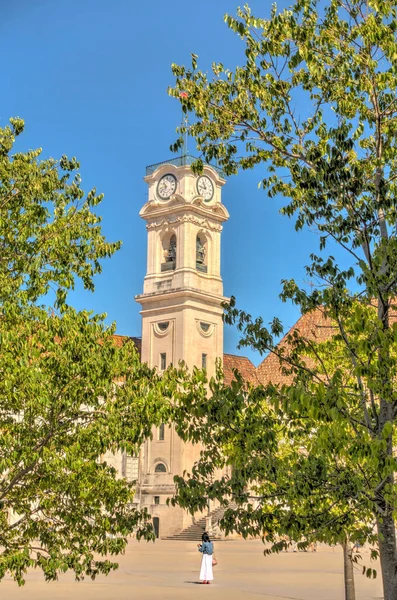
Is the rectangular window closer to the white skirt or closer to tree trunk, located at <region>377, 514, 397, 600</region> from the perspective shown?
the white skirt

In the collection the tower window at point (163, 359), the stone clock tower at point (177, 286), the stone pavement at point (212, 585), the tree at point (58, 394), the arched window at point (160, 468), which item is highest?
the stone clock tower at point (177, 286)

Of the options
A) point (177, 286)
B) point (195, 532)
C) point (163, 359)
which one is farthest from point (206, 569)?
point (177, 286)

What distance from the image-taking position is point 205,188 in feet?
229

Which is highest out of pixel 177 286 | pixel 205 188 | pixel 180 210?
pixel 205 188

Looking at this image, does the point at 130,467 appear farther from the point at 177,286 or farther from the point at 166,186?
the point at 166,186

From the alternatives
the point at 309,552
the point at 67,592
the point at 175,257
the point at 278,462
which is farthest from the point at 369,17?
the point at 175,257

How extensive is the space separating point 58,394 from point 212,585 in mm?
16586

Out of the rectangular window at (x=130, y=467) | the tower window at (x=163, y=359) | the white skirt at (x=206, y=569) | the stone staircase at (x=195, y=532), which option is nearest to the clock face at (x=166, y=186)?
the tower window at (x=163, y=359)

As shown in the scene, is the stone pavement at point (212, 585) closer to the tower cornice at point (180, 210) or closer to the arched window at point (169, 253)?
the arched window at point (169, 253)

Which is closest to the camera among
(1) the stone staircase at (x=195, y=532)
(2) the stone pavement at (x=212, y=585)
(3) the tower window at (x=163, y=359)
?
(2) the stone pavement at (x=212, y=585)

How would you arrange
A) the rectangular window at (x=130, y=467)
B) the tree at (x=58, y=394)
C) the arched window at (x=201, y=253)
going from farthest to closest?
the arched window at (x=201, y=253)
the rectangular window at (x=130, y=467)
the tree at (x=58, y=394)

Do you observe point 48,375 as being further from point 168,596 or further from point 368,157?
point 168,596

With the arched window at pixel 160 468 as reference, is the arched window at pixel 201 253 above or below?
above

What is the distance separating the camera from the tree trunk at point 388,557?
9.77 metres
